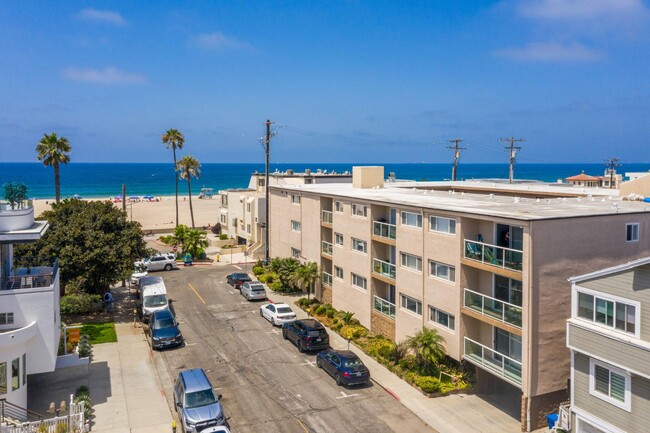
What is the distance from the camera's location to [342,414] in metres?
25.5

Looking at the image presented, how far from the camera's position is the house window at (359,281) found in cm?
3800

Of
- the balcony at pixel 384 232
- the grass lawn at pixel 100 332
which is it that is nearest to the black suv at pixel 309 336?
the balcony at pixel 384 232

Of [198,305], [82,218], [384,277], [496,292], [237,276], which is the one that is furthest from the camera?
[237,276]

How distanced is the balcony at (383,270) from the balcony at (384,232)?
1503mm

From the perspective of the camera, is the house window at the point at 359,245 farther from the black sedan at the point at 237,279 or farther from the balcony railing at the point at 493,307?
the black sedan at the point at 237,279

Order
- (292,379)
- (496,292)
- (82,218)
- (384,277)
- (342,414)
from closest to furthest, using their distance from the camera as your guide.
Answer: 1. (342,414)
2. (496,292)
3. (292,379)
4. (384,277)
5. (82,218)

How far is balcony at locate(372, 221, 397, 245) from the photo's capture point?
34594mm

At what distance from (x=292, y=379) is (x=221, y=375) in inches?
155

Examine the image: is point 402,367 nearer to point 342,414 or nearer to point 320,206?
point 342,414

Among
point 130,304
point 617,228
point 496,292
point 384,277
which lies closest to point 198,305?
point 130,304

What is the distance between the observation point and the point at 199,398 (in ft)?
78.7

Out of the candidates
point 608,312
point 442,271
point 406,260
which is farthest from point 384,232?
point 608,312

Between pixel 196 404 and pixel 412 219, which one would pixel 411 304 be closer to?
pixel 412 219

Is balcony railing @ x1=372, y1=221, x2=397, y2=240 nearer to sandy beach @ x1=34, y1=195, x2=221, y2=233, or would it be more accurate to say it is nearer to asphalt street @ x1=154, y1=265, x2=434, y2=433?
asphalt street @ x1=154, y1=265, x2=434, y2=433
